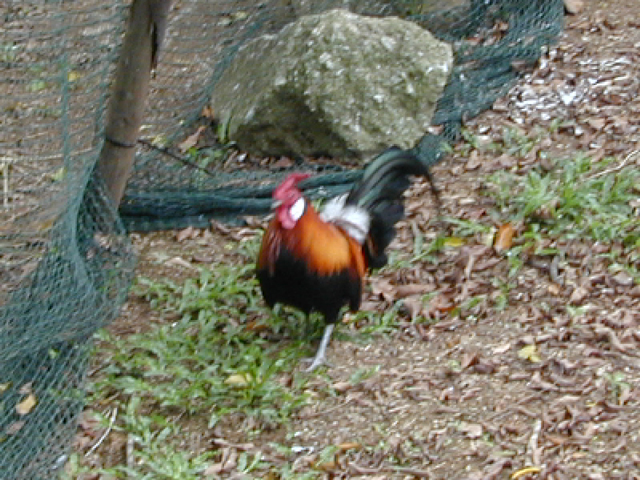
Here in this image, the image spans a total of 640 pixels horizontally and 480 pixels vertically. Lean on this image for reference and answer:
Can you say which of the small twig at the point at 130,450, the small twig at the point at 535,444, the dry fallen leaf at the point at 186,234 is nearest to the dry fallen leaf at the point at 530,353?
the small twig at the point at 535,444

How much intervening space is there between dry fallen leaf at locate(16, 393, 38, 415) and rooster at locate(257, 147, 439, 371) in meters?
1.09

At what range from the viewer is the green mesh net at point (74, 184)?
3879 millimetres

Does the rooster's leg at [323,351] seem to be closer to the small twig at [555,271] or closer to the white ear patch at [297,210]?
the white ear patch at [297,210]

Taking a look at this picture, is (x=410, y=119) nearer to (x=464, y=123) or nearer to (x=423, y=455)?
(x=464, y=123)

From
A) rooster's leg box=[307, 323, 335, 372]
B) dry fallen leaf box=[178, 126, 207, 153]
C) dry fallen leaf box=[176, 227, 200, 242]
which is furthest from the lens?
dry fallen leaf box=[178, 126, 207, 153]

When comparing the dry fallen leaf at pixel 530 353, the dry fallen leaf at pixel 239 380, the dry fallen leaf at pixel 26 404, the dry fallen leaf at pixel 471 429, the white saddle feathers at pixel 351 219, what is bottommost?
the dry fallen leaf at pixel 530 353

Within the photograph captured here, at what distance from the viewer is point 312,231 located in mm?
4363

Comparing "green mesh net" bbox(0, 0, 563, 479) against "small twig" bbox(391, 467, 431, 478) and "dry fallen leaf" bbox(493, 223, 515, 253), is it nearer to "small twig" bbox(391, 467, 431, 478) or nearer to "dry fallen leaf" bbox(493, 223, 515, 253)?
"dry fallen leaf" bbox(493, 223, 515, 253)

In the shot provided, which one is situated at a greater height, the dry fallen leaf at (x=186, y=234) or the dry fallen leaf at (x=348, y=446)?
the dry fallen leaf at (x=186, y=234)

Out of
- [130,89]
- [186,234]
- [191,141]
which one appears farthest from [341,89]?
[130,89]

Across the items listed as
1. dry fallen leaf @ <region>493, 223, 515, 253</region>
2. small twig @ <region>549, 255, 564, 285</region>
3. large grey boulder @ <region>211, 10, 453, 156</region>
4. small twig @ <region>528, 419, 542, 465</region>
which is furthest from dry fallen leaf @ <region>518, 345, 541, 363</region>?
large grey boulder @ <region>211, 10, 453, 156</region>

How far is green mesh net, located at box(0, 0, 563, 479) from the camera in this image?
12.7ft

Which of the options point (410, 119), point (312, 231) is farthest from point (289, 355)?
point (410, 119)

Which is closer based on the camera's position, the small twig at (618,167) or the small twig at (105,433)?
the small twig at (105,433)
